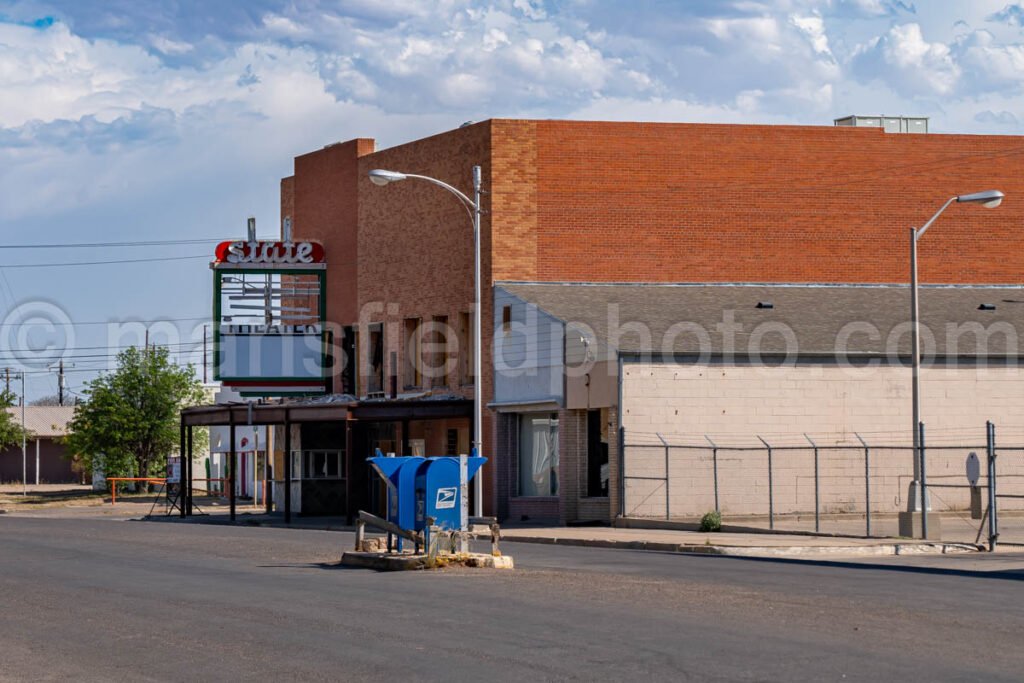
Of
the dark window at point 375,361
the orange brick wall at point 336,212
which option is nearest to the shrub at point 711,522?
the dark window at point 375,361

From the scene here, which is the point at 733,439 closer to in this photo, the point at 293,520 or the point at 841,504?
the point at 841,504

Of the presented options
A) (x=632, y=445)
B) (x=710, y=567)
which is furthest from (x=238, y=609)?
(x=632, y=445)

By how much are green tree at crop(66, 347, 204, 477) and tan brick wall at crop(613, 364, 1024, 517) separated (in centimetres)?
3687

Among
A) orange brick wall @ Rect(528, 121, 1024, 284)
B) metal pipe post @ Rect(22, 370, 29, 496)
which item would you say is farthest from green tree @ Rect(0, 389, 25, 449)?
orange brick wall @ Rect(528, 121, 1024, 284)

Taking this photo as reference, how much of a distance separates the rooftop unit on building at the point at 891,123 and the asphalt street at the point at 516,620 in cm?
2631

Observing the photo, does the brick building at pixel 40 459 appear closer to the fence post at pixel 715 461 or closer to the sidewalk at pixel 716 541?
the sidewalk at pixel 716 541

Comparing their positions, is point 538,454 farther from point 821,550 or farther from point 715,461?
point 821,550

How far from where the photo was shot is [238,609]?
15953 mm

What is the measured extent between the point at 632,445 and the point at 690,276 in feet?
32.8

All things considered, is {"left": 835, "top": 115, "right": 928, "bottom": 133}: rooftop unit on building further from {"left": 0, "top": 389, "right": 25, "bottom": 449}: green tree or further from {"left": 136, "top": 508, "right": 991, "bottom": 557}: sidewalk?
{"left": 0, "top": 389, "right": 25, "bottom": 449}: green tree

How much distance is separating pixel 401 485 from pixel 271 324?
23857 millimetres

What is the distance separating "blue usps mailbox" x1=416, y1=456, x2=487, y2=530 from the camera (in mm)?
22297

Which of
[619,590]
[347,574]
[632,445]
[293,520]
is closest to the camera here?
[619,590]

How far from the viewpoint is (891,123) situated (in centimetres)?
4847
